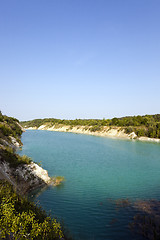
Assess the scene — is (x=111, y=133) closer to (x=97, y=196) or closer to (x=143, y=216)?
(x=97, y=196)

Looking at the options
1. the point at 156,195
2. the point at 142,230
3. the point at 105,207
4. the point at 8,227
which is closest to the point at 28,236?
the point at 8,227

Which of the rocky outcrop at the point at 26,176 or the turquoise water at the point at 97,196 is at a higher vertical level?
the rocky outcrop at the point at 26,176

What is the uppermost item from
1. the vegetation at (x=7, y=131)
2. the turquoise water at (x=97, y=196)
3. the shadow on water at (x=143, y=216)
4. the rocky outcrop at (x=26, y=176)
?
the vegetation at (x=7, y=131)

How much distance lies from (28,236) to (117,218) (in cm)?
933

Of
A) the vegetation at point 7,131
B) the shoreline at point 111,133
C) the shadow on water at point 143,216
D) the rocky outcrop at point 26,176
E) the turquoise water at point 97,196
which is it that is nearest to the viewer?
the shadow on water at point 143,216

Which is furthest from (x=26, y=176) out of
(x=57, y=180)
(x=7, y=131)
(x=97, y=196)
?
(x=7, y=131)

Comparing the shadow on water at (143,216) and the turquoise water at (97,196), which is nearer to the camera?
the shadow on water at (143,216)

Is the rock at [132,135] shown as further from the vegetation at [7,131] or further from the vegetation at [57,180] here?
the vegetation at [57,180]

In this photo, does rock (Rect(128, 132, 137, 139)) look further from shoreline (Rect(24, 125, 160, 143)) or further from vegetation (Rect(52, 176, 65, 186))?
vegetation (Rect(52, 176, 65, 186))

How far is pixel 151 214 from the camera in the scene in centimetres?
1442

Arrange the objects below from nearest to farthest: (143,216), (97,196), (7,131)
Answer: (143,216) → (97,196) → (7,131)

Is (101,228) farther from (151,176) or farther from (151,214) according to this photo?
(151,176)

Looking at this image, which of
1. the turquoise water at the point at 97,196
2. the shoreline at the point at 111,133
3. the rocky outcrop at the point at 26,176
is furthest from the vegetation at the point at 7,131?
the shoreline at the point at 111,133

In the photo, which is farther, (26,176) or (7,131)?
(7,131)
